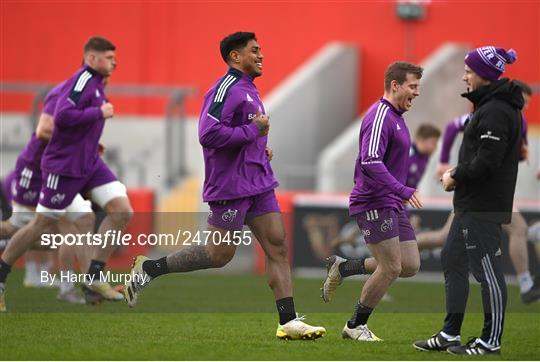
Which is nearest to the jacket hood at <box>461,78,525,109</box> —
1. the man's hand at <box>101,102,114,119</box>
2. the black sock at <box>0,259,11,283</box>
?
the man's hand at <box>101,102,114,119</box>

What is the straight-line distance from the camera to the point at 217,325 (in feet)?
33.2

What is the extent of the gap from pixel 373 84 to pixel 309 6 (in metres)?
1.79

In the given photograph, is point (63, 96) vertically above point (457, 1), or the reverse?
point (457, 1)

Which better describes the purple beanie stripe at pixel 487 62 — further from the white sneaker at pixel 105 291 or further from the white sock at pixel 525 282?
the white sock at pixel 525 282

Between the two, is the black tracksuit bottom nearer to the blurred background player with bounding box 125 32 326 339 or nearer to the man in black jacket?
the man in black jacket

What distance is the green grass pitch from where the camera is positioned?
835 centimetres

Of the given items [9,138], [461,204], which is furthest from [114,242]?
[9,138]

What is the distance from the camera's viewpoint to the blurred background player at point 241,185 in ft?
29.2

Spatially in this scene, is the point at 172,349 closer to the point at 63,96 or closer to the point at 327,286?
the point at 327,286

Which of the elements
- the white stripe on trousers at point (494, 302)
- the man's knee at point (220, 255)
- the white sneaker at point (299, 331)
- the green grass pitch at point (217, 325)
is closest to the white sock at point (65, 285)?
the green grass pitch at point (217, 325)

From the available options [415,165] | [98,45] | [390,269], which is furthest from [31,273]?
[390,269]

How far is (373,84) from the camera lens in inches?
884

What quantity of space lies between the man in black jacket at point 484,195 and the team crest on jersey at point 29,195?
528cm

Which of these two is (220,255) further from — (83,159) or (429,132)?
(429,132)
